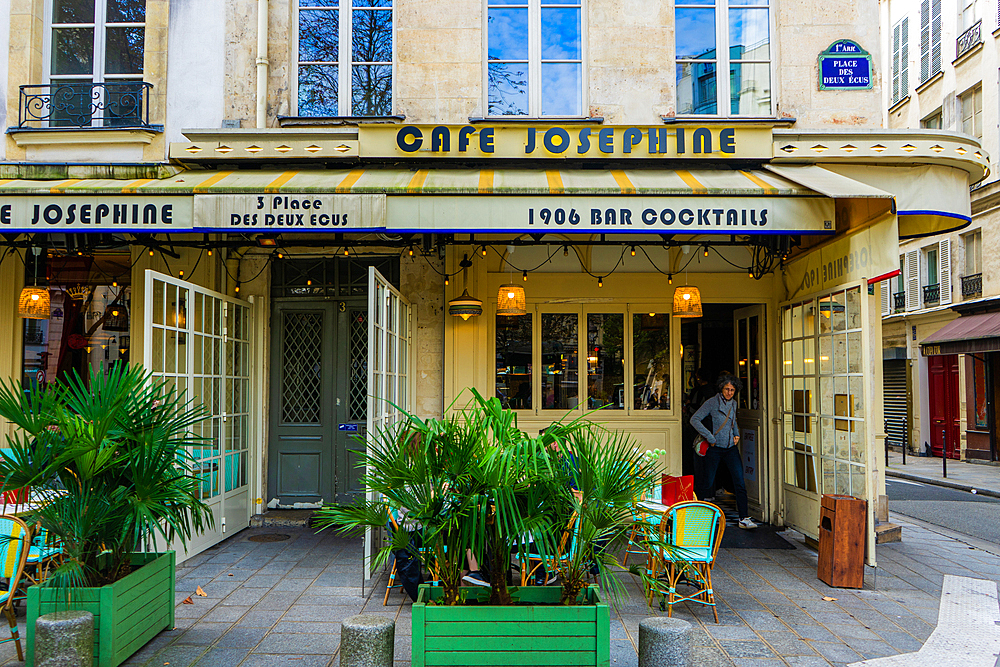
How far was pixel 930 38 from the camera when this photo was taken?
2139cm

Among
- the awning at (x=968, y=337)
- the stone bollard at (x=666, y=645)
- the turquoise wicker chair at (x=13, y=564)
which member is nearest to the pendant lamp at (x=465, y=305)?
the turquoise wicker chair at (x=13, y=564)

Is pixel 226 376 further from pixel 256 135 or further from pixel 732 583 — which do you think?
pixel 732 583

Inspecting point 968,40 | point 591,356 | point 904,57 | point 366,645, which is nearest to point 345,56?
point 591,356

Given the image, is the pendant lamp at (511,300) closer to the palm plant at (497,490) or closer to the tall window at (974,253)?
the palm plant at (497,490)

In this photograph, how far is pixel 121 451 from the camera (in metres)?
4.34

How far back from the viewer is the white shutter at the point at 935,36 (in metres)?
20.9

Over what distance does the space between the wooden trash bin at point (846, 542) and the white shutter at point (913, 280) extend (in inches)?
741

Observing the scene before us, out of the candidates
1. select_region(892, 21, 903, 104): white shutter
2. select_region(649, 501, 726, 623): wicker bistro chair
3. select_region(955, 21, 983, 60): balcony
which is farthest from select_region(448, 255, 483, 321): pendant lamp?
select_region(892, 21, 903, 104): white shutter

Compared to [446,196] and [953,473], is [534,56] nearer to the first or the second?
[446,196]

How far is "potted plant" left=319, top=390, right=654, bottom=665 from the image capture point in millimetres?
3604

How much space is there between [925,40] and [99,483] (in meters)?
25.5

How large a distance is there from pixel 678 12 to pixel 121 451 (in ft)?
A: 24.9

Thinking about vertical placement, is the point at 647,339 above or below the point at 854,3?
below

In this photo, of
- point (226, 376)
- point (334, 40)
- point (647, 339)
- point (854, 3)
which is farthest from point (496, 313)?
point (854, 3)
